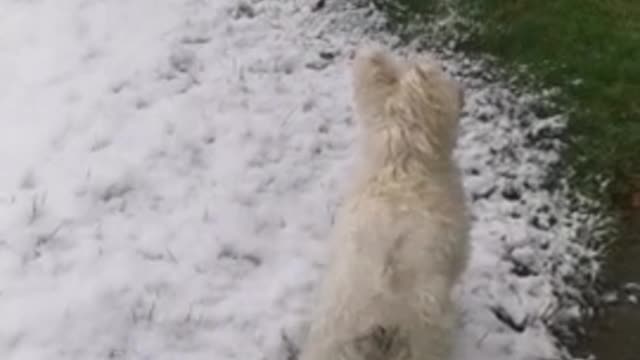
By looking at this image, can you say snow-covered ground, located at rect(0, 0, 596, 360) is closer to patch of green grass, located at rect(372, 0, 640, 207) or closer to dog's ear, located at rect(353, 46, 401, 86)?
patch of green grass, located at rect(372, 0, 640, 207)

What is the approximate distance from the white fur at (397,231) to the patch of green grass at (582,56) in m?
2.25

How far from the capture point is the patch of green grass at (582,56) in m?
7.80

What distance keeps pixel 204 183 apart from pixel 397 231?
228cm

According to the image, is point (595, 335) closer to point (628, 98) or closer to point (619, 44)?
point (628, 98)

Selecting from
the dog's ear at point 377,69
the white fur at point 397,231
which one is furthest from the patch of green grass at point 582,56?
the dog's ear at point 377,69

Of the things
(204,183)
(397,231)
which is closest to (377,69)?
(397,231)

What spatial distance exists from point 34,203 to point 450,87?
264cm

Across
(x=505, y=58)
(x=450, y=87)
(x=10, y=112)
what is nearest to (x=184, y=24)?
(x=10, y=112)

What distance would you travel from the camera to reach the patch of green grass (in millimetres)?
7801

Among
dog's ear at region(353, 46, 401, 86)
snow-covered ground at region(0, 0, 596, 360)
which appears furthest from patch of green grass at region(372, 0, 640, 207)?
dog's ear at region(353, 46, 401, 86)

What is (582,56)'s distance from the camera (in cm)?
858

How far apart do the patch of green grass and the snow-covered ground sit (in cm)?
26

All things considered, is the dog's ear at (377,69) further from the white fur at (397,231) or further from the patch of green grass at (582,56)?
the patch of green grass at (582,56)

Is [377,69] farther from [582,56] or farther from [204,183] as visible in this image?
[582,56]
